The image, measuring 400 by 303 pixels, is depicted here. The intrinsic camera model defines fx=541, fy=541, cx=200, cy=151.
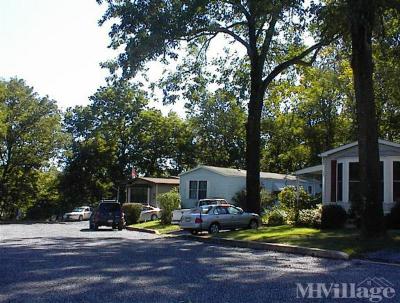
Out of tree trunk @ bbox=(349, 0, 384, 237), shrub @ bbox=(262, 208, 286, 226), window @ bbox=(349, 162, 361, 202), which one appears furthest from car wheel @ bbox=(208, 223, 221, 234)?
tree trunk @ bbox=(349, 0, 384, 237)

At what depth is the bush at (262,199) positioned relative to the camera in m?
38.6

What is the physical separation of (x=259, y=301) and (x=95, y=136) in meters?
55.0

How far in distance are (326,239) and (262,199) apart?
1964cm

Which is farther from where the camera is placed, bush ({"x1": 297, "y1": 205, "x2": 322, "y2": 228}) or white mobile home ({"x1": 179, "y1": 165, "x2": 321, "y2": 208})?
white mobile home ({"x1": 179, "y1": 165, "x2": 321, "y2": 208})

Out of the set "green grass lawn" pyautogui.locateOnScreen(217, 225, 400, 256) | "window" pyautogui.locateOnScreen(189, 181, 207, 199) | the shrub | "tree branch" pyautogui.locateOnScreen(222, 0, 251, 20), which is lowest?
"green grass lawn" pyautogui.locateOnScreen(217, 225, 400, 256)

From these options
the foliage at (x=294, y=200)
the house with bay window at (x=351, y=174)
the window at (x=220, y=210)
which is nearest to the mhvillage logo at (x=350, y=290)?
the house with bay window at (x=351, y=174)

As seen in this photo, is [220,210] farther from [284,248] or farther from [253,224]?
[284,248]

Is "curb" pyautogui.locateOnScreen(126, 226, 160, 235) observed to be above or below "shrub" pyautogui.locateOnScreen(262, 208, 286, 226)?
below

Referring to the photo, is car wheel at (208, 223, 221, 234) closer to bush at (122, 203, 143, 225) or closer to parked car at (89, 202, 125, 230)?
parked car at (89, 202, 125, 230)

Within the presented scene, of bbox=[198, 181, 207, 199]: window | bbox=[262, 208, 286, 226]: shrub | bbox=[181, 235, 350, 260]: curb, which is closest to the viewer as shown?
bbox=[181, 235, 350, 260]: curb

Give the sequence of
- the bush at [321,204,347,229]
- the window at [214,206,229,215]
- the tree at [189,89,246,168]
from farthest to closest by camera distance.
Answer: the tree at [189,89,246,168] → the window at [214,206,229,215] → the bush at [321,204,347,229]

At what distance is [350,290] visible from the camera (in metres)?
9.62

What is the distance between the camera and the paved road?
29.5 feet

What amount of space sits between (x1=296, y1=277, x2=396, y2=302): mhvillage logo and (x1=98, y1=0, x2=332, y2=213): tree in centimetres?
1243
